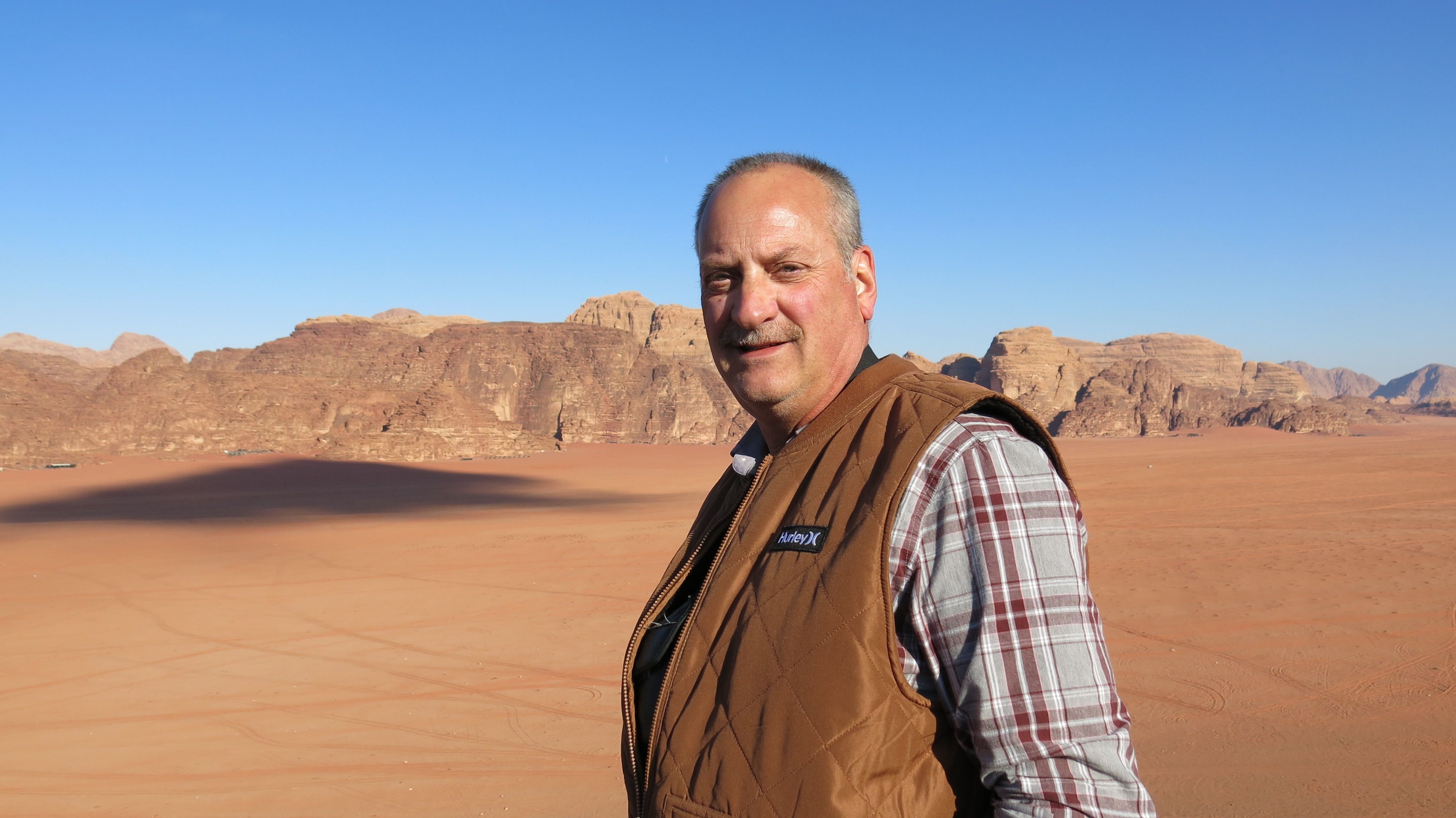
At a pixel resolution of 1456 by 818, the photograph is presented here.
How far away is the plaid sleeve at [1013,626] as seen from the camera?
3.16 ft

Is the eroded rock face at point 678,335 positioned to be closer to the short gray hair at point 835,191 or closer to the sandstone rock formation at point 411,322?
the sandstone rock formation at point 411,322

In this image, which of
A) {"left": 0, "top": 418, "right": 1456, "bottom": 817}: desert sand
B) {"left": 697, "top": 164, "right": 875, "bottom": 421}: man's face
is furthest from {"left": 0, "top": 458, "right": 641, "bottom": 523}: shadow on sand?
{"left": 697, "top": 164, "right": 875, "bottom": 421}: man's face

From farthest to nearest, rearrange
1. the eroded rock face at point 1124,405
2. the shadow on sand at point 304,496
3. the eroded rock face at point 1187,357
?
the eroded rock face at point 1187,357, the eroded rock face at point 1124,405, the shadow on sand at point 304,496

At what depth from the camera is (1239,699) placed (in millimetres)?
7605

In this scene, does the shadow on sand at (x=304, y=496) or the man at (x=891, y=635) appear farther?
the shadow on sand at (x=304, y=496)

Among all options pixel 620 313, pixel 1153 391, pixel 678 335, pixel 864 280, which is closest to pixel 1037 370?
pixel 1153 391

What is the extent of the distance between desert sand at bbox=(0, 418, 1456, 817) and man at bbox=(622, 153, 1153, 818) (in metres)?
5.05

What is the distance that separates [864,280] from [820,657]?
0.71 metres

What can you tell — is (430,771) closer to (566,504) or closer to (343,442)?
(566,504)

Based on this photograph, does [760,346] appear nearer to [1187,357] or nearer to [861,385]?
[861,385]

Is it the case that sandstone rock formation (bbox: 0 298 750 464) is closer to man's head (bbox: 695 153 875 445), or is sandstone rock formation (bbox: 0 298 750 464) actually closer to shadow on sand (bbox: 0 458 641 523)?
shadow on sand (bbox: 0 458 641 523)

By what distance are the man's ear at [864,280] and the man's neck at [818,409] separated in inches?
2.9

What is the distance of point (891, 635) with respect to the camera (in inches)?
40.2

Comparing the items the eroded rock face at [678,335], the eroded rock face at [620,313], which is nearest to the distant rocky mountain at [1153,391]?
the eroded rock face at [678,335]
